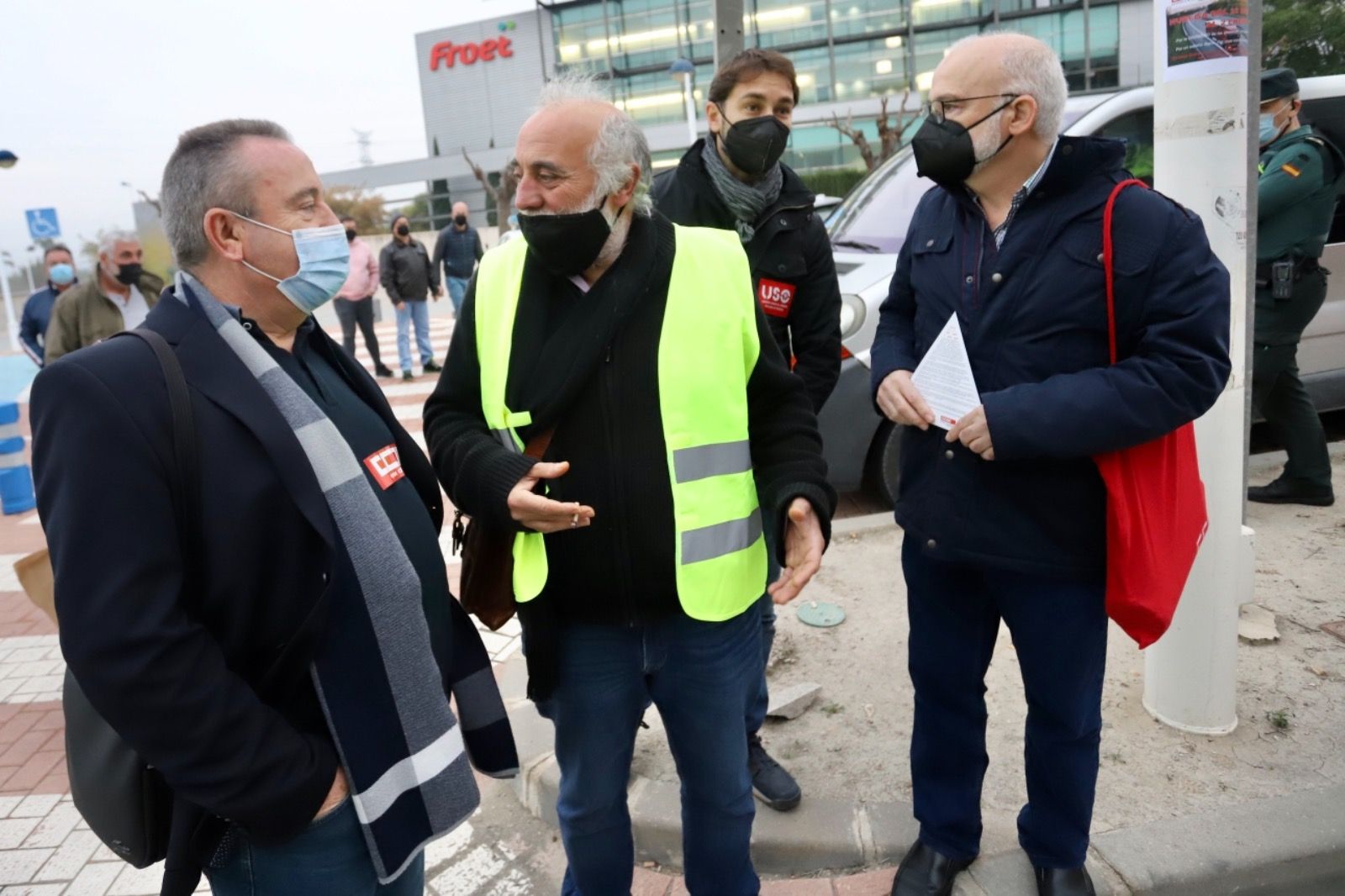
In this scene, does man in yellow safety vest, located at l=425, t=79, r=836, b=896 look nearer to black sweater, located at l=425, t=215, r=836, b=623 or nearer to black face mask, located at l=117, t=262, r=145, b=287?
black sweater, located at l=425, t=215, r=836, b=623

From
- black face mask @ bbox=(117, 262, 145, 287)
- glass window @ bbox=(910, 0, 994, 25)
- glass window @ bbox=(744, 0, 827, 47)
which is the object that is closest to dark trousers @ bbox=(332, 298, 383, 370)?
black face mask @ bbox=(117, 262, 145, 287)

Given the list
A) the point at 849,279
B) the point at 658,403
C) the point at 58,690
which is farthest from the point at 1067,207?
the point at 58,690

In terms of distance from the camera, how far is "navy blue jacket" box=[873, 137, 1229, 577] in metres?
1.95

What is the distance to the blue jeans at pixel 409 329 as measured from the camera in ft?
37.0

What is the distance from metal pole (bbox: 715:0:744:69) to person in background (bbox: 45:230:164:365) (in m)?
3.92

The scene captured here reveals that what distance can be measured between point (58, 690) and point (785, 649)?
3188 millimetres

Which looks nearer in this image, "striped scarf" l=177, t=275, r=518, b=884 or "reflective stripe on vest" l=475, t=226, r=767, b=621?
"striped scarf" l=177, t=275, r=518, b=884

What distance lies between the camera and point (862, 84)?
158 feet

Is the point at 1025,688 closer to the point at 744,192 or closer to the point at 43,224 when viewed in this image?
the point at 744,192

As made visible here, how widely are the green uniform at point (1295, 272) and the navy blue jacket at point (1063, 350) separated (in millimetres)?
3172

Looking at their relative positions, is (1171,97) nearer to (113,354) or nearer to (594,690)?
(594,690)

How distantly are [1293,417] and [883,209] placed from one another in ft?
7.88

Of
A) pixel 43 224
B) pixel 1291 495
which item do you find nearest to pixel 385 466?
pixel 1291 495

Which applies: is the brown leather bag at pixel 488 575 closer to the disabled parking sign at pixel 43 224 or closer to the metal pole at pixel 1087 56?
the disabled parking sign at pixel 43 224
